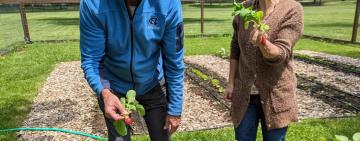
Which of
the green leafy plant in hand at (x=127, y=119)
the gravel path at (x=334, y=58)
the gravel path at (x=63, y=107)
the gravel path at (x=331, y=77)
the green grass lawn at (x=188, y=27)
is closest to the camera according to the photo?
the green leafy plant in hand at (x=127, y=119)

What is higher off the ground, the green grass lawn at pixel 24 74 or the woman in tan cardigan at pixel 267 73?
the woman in tan cardigan at pixel 267 73

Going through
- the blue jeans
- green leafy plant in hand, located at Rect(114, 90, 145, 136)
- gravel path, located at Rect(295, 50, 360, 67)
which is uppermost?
green leafy plant in hand, located at Rect(114, 90, 145, 136)

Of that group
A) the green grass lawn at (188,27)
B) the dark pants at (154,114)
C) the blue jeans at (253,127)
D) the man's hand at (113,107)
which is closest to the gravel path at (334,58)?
the green grass lawn at (188,27)

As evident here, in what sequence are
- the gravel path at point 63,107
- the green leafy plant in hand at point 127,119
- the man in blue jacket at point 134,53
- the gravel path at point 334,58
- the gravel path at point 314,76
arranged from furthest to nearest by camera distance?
the gravel path at point 334,58
the gravel path at point 314,76
the gravel path at point 63,107
the man in blue jacket at point 134,53
the green leafy plant in hand at point 127,119

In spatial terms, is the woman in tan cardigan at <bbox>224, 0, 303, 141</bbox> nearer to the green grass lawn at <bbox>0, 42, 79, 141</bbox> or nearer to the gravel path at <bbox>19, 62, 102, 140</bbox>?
the gravel path at <bbox>19, 62, 102, 140</bbox>

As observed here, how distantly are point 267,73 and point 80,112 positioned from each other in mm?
3607

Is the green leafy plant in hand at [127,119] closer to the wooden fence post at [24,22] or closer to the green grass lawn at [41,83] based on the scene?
the green grass lawn at [41,83]

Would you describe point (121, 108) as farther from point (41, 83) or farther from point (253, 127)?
point (41, 83)

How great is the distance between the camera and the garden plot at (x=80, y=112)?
4848 mm

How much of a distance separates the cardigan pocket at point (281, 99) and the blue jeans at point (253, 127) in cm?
14

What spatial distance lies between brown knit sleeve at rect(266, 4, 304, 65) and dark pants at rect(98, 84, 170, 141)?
0.69 m

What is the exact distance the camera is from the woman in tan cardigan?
93.1 inches

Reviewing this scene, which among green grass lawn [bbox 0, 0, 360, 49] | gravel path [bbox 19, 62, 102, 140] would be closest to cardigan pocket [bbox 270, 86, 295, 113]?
gravel path [bbox 19, 62, 102, 140]

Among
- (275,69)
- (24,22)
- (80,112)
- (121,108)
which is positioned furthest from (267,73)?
(24,22)
